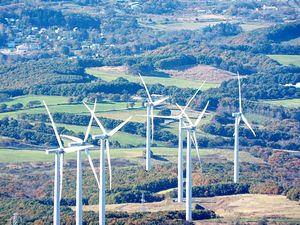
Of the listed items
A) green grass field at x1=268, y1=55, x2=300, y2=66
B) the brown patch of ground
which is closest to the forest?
the brown patch of ground

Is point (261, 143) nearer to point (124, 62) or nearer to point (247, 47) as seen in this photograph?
point (124, 62)

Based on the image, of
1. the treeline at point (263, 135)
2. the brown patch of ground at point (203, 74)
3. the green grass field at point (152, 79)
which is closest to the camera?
the treeline at point (263, 135)

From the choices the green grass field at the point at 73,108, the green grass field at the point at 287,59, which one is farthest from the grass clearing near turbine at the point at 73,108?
the green grass field at the point at 287,59

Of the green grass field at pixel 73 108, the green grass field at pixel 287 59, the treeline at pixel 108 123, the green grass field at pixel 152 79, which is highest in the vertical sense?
the treeline at pixel 108 123

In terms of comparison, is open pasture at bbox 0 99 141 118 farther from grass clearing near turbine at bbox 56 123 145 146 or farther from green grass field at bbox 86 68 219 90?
green grass field at bbox 86 68 219 90

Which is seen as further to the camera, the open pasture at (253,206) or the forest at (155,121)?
the forest at (155,121)

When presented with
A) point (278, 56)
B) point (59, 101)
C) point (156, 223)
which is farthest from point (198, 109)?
point (156, 223)

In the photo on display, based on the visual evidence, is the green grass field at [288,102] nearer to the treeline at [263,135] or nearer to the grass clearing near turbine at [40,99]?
the treeline at [263,135]
